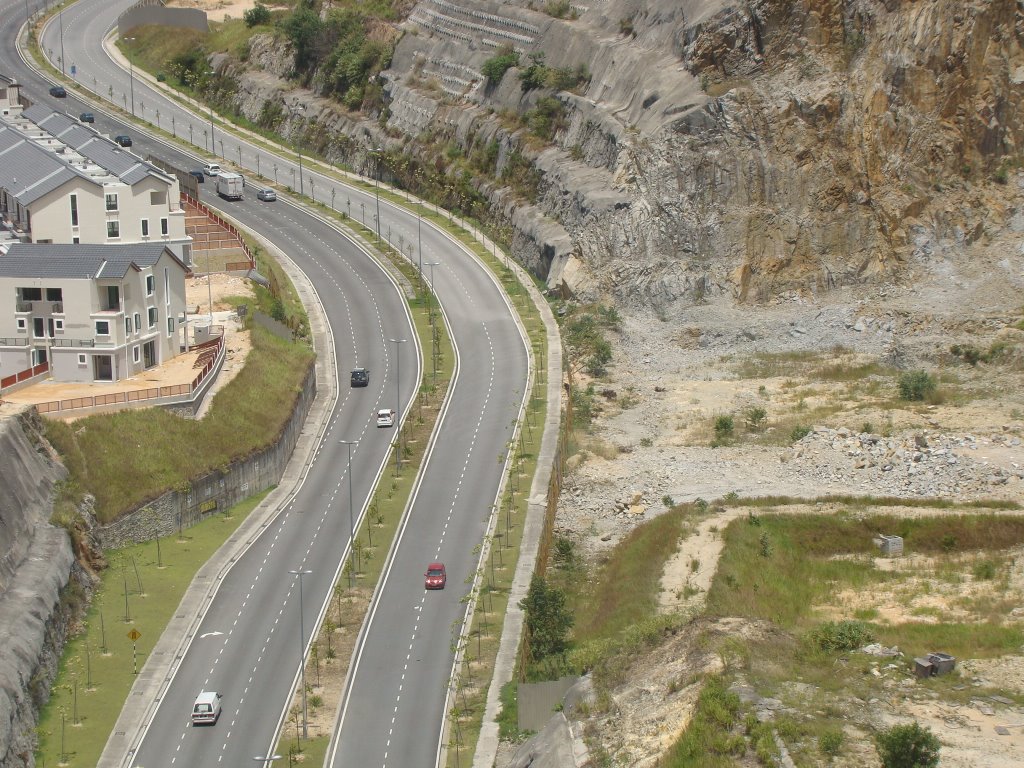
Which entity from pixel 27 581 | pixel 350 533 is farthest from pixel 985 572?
pixel 27 581

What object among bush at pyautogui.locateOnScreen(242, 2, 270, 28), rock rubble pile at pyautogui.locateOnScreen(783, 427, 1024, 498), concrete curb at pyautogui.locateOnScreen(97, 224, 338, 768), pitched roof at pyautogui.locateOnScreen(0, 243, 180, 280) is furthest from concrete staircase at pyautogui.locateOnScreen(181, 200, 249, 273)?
bush at pyautogui.locateOnScreen(242, 2, 270, 28)

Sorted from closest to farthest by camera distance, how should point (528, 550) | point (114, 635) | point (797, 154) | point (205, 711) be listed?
point (205, 711) → point (114, 635) → point (528, 550) → point (797, 154)

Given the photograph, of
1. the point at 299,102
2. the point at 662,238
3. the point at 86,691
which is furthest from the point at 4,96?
the point at 86,691

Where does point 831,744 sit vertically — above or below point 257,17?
below

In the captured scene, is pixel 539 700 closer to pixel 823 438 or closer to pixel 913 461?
pixel 913 461

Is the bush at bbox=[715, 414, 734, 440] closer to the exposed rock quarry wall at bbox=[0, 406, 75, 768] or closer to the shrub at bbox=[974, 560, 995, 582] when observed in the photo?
the shrub at bbox=[974, 560, 995, 582]

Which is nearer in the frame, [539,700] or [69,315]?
[539,700]
